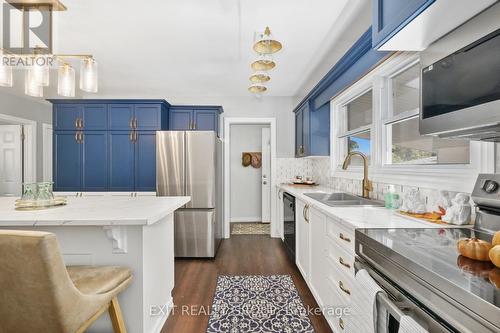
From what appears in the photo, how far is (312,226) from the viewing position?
84.7 inches

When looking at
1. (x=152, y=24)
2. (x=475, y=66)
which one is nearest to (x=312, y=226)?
(x=475, y=66)

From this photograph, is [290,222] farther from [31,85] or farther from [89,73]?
[31,85]

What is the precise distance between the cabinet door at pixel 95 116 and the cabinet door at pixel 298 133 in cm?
304

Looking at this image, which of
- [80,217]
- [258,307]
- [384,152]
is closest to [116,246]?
[80,217]

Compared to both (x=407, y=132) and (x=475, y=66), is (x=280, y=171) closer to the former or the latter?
(x=407, y=132)

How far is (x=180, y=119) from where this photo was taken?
412cm

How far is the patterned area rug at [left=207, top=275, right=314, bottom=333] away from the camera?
1937mm

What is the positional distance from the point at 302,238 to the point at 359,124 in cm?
139

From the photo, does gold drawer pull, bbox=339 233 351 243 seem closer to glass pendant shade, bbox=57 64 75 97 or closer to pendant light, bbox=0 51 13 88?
glass pendant shade, bbox=57 64 75 97

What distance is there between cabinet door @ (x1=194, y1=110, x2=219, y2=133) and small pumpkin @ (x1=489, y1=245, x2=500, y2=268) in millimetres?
3658

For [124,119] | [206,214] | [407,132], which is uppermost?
[124,119]

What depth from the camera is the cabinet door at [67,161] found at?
3.85 metres

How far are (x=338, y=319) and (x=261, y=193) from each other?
13.5 feet

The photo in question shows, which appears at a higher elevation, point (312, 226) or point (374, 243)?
point (374, 243)
